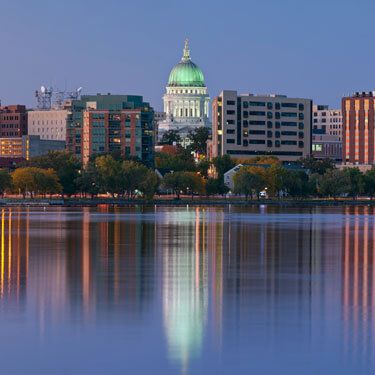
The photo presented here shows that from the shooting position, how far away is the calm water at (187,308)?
104ft

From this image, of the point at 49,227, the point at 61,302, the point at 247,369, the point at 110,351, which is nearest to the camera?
the point at 247,369

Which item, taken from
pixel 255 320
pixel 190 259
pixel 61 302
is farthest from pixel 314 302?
pixel 190 259

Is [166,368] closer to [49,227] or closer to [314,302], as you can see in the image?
[314,302]

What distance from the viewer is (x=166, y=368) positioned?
30.7 metres

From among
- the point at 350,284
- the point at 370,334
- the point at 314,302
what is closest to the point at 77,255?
the point at 350,284

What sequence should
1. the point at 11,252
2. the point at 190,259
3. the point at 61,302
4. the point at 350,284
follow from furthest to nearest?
the point at 11,252
the point at 190,259
the point at 350,284
the point at 61,302

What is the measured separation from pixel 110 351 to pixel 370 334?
7553 millimetres

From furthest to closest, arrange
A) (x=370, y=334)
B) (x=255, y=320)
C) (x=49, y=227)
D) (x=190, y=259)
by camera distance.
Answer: (x=49, y=227), (x=190, y=259), (x=255, y=320), (x=370, y=334)

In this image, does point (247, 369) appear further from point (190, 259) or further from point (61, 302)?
point (190, 259)

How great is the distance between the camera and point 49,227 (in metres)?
101

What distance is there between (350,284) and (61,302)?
1256 cm

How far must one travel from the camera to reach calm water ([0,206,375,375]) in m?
31.8

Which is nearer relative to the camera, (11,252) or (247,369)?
(247,369)

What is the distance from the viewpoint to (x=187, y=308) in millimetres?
41250
